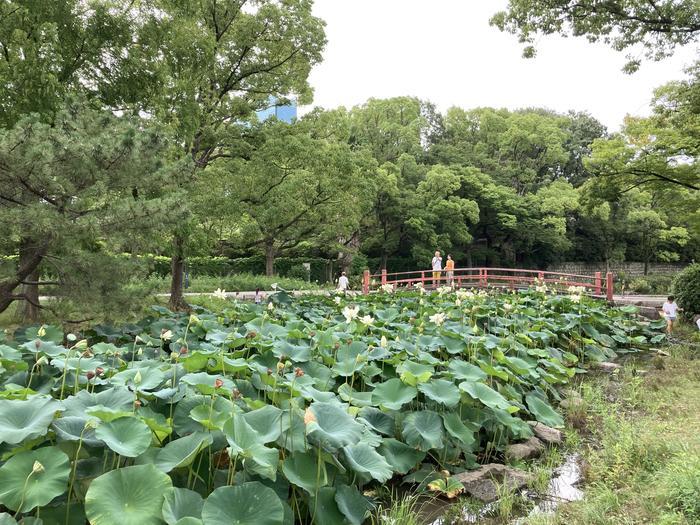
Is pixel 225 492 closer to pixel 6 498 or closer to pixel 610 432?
pixel 6 498

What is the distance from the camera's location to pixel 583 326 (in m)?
7.82

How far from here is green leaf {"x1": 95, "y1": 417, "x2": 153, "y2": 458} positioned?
1.86 metres

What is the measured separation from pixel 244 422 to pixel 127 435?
461mm

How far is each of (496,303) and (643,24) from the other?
5.62m

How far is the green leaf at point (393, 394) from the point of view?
305 centimetres

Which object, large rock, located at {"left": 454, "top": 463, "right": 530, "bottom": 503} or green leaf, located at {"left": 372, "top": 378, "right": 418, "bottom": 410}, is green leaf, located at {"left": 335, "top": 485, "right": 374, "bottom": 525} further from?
large rock, located at {"left": 454, "top": 463, "right": 530, "bottom": 503}

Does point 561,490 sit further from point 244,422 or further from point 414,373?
point 244,422

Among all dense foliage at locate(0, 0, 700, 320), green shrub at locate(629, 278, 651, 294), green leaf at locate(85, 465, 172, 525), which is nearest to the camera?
green leaf at locate(85, 465, 172, 525)

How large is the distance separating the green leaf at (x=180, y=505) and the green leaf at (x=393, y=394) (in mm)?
1420

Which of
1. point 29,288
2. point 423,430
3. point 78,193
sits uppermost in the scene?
point 78,193

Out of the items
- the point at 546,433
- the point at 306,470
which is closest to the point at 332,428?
the point at 306,470

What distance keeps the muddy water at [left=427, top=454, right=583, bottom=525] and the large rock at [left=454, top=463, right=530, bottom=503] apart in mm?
83

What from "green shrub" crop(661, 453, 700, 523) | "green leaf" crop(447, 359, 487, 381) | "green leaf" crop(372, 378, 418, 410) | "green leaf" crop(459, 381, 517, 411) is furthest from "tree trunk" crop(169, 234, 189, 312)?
"green shrub" crop(661, 453, 700, 523)

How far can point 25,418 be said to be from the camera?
6.44ft
